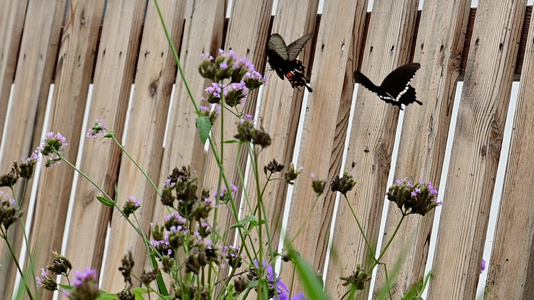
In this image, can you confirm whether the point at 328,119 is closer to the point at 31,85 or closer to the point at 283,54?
the point at 283,54

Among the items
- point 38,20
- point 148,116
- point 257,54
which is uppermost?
point 38,20

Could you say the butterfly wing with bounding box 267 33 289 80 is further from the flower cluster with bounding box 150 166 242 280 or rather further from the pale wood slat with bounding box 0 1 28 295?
the pale wood slat with bounding box 0 1 28 295

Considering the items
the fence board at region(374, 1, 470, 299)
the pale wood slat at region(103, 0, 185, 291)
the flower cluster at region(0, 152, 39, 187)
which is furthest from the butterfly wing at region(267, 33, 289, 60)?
the flower cluster at region(0, 152, 39, 187)

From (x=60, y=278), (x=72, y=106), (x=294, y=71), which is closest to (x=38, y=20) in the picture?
(x=72, y=106)

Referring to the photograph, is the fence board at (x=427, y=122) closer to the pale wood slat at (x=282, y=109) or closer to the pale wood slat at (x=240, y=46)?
the pale wood slat at (x=282, y=109)

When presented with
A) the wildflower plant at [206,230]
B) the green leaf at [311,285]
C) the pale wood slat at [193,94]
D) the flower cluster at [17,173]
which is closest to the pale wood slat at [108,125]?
the pale wood slat at [193,94]

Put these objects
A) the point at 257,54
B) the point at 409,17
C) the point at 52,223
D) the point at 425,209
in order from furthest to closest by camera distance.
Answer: the point at 52,223, the point at 257,54, the point at 409,17, the point at 425,209

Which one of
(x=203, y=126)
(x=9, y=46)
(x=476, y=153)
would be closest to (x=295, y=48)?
(x=476, y=153)

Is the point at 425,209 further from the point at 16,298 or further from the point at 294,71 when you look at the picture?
the point at 294,71

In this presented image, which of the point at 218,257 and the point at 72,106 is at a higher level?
the point at 72,106
